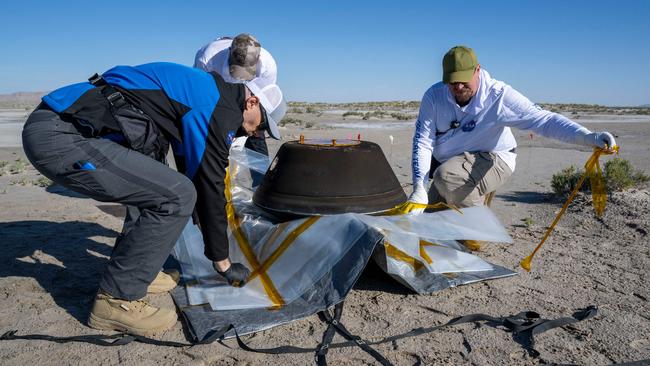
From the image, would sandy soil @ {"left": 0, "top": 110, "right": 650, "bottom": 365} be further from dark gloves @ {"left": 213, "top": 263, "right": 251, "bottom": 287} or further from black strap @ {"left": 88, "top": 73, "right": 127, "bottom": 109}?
black strap @ {"left": 88, "top": 73, "right": 127, "bottom": 109}

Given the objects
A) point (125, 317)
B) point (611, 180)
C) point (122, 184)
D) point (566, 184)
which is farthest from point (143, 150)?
point (611, 180)

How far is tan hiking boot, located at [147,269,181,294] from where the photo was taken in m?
3.54

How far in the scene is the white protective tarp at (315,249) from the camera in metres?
3.30

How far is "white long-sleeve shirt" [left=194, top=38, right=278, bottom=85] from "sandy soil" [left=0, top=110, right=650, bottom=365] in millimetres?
1796

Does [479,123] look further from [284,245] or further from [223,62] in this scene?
[223,62]

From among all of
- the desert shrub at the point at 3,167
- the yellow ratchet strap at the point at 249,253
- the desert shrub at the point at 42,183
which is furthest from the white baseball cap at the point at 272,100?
the desert shrub at the point at 3,167

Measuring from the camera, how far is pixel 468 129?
4496 mm

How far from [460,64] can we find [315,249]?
182 cm

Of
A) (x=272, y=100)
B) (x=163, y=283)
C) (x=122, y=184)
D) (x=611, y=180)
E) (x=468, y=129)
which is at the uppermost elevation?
(x=272, y=100)

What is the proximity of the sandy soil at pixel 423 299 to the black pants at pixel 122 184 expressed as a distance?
1.31 feet

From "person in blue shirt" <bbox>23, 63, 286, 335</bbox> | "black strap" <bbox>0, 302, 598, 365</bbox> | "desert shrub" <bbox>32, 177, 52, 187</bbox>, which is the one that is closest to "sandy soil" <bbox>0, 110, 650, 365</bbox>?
"black strap" <bbox>0, 302, 598, 365</bbox>

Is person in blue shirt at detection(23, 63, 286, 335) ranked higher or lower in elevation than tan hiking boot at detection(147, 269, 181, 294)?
higher

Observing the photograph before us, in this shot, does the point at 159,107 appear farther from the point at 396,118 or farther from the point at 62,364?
the point at 396,118

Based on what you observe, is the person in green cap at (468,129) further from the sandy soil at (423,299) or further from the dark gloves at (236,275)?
the dark gloves at (236,275)
